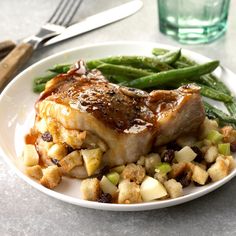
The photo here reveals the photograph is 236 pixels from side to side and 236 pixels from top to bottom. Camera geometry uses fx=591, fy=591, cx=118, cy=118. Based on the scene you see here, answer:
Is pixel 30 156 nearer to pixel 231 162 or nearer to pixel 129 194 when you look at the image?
pixel 129 194

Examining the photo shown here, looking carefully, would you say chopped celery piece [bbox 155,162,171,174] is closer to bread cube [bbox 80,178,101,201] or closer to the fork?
bread cube [bbox 80,178,101,201]

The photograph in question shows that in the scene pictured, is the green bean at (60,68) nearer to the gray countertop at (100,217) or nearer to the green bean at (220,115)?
the gray countertop at (100,217)

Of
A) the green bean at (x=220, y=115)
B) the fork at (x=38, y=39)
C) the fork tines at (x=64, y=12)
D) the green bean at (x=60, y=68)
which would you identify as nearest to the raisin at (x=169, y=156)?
the green bean at (x=220, y=115)

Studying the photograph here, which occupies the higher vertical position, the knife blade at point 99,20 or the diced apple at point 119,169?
the diced apple at point 119,169

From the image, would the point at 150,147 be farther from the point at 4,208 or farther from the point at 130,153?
the point at 4,208

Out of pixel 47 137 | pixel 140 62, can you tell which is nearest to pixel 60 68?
pixel 140 62

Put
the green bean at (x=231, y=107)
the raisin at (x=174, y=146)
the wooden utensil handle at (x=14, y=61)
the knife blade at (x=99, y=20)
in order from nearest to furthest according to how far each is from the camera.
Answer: the raisin at (x=174, y=146), the green bean at (x=231, y=107), the wooden utensil handle at (x=14, y=61), the knife blade at (x=99, y=20)

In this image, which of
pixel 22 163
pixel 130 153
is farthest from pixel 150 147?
pixel 22 163
